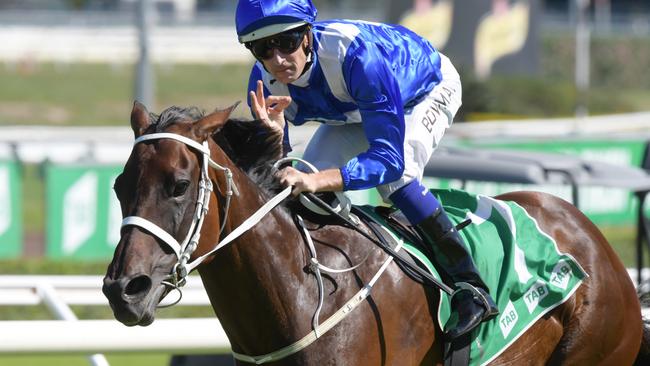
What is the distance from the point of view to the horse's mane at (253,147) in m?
3.31

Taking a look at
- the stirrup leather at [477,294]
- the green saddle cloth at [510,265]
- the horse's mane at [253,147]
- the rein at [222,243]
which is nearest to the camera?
the rein at [222,243]

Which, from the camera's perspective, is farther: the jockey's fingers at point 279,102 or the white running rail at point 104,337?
the white running rail at point 104,337

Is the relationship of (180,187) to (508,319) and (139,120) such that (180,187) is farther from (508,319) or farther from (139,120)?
(508,319)

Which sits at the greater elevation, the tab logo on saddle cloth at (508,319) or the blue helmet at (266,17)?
the blue helmet at (266,17)

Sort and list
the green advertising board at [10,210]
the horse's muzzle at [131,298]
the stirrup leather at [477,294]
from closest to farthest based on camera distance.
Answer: the horse's muzzle at [131,298] < the stirrup leather at [477,294] < the green advertising board at [10,210]

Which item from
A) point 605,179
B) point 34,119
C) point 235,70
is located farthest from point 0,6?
point 605,179

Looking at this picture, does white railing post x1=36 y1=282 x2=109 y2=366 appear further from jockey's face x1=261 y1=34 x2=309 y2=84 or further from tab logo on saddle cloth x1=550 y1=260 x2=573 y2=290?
tab logo on saddle cloth x1=550 y1=260 x2=573 y2=290

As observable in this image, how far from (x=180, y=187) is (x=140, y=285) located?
276 millimetres

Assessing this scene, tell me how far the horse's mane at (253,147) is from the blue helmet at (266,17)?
25 cm

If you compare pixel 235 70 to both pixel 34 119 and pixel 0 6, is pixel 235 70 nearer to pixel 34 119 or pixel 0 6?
pixel 34 119

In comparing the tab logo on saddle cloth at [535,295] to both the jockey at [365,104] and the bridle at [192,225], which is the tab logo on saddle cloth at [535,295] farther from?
the bridle at [192,225]

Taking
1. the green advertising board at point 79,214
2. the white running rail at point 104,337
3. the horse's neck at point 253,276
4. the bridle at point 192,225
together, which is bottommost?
the green advertising board at point 79,214

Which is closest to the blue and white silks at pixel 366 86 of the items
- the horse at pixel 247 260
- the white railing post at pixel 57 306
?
the horse at pixel 247 260

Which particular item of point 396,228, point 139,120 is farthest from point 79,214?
point 139,120
